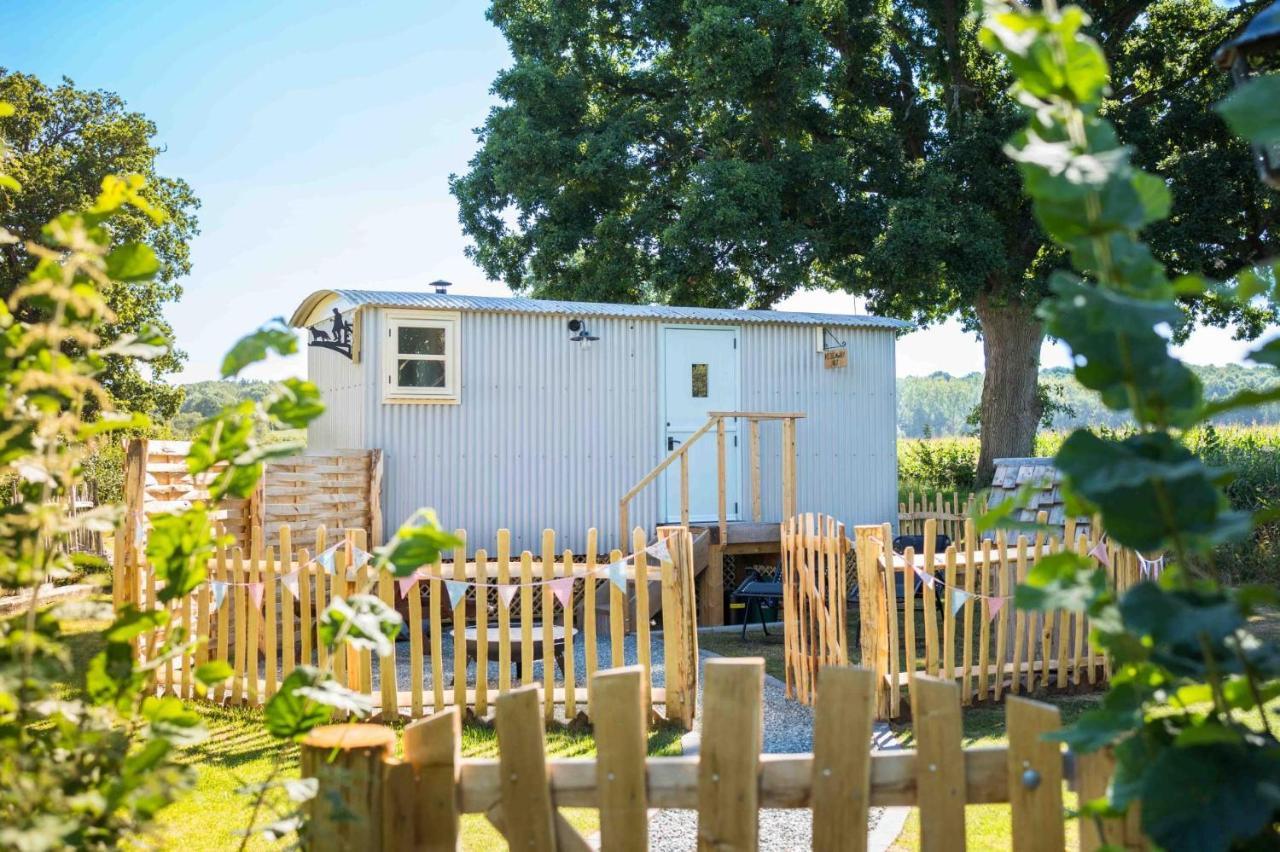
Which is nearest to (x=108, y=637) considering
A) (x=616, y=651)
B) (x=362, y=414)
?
(x=616, y=651)

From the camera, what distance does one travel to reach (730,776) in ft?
6.85

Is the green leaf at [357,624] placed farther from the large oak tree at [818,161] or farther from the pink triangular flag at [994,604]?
the large oak tree at [818,161]

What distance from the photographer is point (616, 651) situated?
661 centimetres

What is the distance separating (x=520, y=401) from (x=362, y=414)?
193cm

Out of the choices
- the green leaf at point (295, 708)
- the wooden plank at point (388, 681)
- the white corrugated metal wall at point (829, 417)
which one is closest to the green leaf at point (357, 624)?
the green leaf at point (295, 708)

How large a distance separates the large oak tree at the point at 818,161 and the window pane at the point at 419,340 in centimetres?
607

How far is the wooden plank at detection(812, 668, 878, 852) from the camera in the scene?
2068 mm

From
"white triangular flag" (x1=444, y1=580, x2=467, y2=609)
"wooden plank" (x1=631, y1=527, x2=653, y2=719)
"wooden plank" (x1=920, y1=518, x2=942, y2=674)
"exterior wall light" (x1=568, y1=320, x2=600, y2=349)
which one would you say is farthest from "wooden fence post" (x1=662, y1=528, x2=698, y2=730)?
"exterior wall light" (x1=568, y1=320, x2=600, y2=349)

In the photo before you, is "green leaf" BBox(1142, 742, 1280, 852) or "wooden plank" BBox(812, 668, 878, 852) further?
"wooden plank" BBox(812, 668, 878, 852)

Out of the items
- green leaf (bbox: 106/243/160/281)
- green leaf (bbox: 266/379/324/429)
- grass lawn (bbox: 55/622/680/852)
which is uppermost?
green leaf (bbox: 106/243/160/281)

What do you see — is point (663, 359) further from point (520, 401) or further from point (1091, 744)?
point (1091, 744)

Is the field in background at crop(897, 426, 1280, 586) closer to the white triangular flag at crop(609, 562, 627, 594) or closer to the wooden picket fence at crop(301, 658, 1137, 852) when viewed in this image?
the white triangular flag at crop(609, 562, 627, 594)

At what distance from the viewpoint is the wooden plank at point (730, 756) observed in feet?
6.78

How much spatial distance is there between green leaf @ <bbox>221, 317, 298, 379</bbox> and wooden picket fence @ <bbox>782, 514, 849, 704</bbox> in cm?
554
